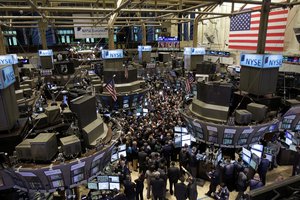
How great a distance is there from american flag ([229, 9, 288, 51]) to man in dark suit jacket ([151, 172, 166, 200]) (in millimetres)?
15590

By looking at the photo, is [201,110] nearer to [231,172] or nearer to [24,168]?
[231,172]

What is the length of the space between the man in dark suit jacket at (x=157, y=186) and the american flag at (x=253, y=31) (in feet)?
51.1

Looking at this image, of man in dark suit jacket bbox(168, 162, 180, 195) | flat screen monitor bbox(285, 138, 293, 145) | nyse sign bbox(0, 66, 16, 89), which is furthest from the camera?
flat screen monitor bbox(285, 138, 293, 145)

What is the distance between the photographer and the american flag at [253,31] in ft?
59.2

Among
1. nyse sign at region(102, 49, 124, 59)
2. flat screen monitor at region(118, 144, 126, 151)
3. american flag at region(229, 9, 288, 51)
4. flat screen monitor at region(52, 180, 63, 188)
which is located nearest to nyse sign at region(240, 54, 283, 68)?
flat screen monitor at region(118, 144, 126, 151)

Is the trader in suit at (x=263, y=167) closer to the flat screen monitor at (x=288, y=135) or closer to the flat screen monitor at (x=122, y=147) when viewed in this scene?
the flat screen monitor at (x=288, y=135)

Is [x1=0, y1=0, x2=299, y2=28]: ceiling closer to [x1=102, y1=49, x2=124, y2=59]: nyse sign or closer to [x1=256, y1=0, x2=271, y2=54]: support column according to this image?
[x1=256, y1=0, x2=271, y2=54]: support column

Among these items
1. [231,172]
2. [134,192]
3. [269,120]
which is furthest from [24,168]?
[269,120]

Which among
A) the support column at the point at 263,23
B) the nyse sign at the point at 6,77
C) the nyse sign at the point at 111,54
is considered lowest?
the nyse sign at the point at 6,77

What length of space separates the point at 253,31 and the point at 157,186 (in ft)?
58.3

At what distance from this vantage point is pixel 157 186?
8.01 metres

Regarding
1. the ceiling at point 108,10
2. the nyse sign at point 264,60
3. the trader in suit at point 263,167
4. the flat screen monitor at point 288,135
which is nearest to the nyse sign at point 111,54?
the ceiling at point 108,10

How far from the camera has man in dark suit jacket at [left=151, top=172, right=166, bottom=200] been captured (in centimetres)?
794

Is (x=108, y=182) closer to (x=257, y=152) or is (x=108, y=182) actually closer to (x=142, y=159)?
(x=142, y=159)
